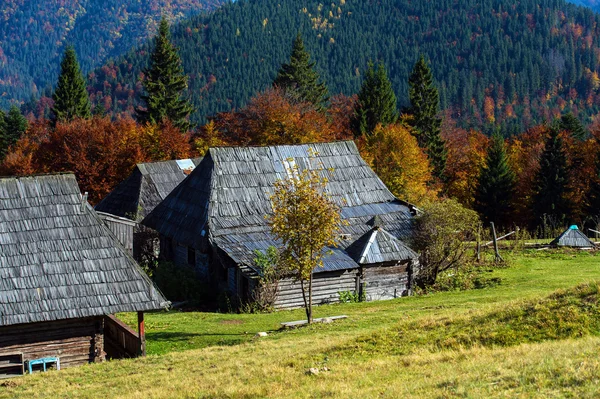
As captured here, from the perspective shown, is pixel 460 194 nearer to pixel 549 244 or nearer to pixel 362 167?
pixel 549 244

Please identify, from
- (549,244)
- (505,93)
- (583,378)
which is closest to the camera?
(583,378)

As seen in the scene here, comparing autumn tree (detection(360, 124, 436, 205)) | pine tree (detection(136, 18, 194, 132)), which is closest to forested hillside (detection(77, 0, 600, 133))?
pine tree (detection(136, 18, 194, 132))

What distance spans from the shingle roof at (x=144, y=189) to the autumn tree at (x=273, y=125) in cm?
1529

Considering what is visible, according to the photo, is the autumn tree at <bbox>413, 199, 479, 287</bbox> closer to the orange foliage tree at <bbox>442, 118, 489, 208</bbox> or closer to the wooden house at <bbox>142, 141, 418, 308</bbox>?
the wooden house at <bbox>142, 141, 418, 308</bbox>

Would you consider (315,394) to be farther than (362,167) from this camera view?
No

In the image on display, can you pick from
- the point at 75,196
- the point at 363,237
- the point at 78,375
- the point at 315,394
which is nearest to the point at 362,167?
the point at 363,237

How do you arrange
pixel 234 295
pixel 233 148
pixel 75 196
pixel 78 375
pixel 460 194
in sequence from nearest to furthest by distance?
1. pixel 78 375
2. pixel 75 196
3. pixel 234 295
4. pixel 233 148
5. pixel 460 194

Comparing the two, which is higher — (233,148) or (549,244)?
(233,148)

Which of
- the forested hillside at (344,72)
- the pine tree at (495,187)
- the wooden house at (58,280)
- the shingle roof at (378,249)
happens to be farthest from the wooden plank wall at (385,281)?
the forested hillside at (344,72)

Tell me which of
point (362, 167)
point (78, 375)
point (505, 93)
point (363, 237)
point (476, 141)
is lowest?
point (78, 375)

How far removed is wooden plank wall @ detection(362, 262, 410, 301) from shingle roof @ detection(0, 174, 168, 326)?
12448 mm

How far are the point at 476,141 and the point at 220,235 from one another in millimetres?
67556

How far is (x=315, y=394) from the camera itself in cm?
1647

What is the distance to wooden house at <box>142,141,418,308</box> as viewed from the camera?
32250 mm
